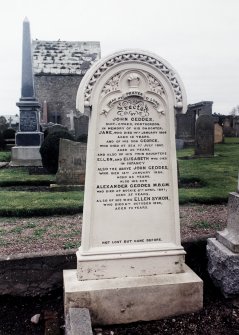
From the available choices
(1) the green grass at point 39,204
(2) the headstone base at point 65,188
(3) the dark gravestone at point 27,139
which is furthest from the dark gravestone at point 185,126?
(1) the green grass at point 39,204

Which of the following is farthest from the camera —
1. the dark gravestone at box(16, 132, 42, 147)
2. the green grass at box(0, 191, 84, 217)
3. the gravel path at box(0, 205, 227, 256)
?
the dark gravestone at box(16, 132, 42, 147)

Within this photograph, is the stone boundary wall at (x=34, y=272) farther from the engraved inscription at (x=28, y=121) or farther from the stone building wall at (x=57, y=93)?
the stone building wall at (x=57, y=93)

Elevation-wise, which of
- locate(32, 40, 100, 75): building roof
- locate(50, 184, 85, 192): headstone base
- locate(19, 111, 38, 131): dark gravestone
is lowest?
locate(50, 184, 85, 192): headstone base

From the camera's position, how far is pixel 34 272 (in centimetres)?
402

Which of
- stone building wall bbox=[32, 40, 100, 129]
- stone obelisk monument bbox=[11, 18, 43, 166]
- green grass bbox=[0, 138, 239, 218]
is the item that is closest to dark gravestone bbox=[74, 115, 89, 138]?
stone obelisk monument bbox=[11, 18, 43, 166]

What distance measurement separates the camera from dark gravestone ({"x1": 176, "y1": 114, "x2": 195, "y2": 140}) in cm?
2123

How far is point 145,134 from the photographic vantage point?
368 cm

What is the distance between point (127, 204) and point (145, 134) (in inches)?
26.9

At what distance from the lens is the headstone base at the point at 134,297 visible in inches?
133

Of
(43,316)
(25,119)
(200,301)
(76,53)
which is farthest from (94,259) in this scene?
(76,53)

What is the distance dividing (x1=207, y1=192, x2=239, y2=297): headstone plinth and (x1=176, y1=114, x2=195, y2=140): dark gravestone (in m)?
17.6

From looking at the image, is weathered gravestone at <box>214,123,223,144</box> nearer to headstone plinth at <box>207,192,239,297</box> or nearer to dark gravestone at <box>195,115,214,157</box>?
dark gravestone at <box>195,115,214,157</box>

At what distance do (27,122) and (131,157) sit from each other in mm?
12495

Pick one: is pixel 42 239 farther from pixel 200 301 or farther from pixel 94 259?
pixel 200 301
